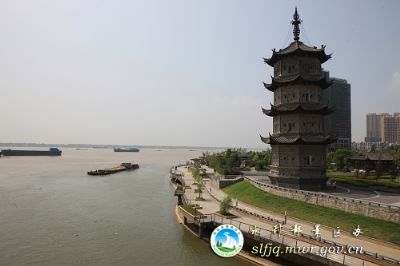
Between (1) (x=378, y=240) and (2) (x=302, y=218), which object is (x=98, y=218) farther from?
(1) (x=378, y=240)

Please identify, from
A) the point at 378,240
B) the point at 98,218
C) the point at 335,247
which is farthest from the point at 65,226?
the point at 378,240

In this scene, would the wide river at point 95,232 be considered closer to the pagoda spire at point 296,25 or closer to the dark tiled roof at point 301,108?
the dark tiled roof at point 301,108

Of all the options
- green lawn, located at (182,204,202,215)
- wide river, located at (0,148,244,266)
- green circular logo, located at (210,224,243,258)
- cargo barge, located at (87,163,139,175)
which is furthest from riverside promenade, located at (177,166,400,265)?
cargo barge, located at (87,163,139,175)

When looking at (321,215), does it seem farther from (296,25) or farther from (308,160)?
(296,25)

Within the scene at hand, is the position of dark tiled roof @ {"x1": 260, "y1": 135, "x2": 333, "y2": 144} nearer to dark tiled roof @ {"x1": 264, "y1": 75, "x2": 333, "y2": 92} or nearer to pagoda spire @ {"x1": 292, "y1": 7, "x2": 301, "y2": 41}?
dark tiled roof @ {"x1": 264, "y1": 75, "x2": 333, "y2": 92}

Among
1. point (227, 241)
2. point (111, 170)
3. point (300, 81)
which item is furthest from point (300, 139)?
point (111, 170)
